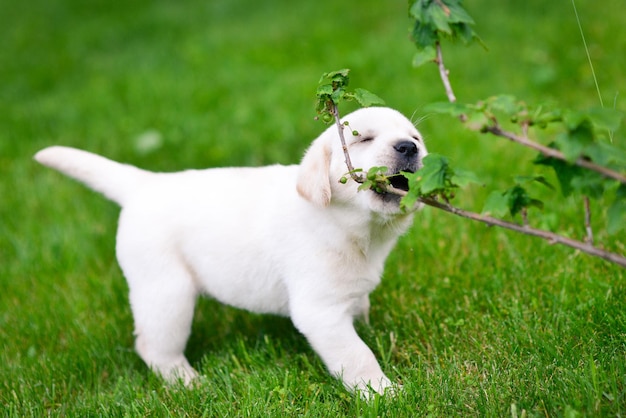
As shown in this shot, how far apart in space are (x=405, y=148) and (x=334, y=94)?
1.52 ft

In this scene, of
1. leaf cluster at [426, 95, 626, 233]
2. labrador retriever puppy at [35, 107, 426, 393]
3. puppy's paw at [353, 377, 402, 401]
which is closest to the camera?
leaf cluster at [426, 95, 626, 233]

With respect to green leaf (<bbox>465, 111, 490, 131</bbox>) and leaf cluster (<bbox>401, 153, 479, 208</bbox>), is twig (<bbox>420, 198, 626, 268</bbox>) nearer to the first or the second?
leaf cluster (<bbox>401, 153, 479, 208</bbox>)

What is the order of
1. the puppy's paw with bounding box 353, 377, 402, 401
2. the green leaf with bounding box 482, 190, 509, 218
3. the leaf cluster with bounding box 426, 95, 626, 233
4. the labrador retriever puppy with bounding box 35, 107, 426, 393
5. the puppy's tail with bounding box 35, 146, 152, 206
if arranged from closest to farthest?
the leaf cluster with bounding box 426, 95, 626, 233 < the green leaf with bounding box 482, 190, 509, 218 < the puppy's paw with bounding box 353, 377, 402, 401 < the labrador retriever puppy with bounding box 35, 107, 426, 393 < the puppy's tail with bounding box 35, 146, 152, 206

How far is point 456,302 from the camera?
3051mm

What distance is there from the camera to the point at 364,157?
8.16ft

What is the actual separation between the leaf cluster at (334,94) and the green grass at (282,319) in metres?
0.98

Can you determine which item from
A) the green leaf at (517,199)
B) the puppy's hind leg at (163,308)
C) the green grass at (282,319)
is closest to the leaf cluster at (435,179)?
the green leaf at (517,199)

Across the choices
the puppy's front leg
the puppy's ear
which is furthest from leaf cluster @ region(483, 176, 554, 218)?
the puppy's front leg

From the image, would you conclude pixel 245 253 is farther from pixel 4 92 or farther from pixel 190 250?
pixel 4 92

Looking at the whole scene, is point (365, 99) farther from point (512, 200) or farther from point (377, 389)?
point (377, 389)

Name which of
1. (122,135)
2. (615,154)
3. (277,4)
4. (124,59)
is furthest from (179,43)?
(615,154)

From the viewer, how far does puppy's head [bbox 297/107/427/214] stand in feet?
7.99

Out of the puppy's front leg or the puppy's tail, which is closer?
the puppy's front leg

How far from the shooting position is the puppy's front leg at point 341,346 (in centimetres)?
257
